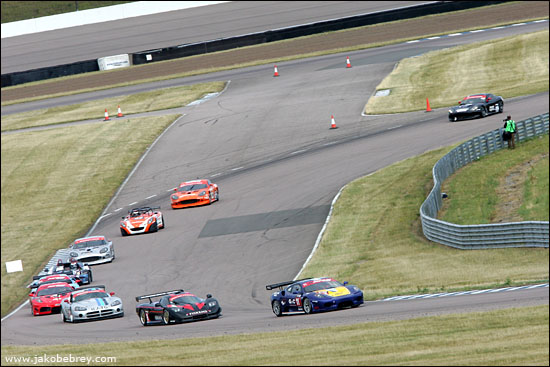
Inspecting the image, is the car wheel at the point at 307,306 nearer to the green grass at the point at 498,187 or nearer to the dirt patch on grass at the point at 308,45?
the green grass at the point at 498,187

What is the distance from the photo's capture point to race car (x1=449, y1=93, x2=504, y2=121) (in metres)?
48.5

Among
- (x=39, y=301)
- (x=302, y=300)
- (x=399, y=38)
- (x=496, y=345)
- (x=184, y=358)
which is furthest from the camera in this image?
(x=399, y=38)

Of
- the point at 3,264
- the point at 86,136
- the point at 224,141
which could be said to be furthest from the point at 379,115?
the point at 3,264

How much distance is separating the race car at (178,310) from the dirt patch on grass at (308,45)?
190 ft

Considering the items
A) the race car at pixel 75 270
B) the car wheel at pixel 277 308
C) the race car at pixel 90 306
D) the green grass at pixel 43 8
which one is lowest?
the race car at pixel 75 270

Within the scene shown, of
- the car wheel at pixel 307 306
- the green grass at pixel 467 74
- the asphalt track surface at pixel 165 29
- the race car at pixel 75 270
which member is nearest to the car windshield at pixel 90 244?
the race car at pixel 75 270

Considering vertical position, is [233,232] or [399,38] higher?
[399,38]

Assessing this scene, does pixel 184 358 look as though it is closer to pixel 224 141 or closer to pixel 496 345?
pixel 496 345

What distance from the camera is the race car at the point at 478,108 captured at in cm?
4850

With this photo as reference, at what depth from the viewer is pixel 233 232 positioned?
3575 cm

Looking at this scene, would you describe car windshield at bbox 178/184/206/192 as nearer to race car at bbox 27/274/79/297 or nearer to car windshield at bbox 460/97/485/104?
race car at bbox 27/274/79/297

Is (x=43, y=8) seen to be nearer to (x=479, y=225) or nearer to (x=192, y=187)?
(x=192, y=187)

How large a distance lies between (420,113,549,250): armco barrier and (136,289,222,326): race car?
9.31 meters

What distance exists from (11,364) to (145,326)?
727 cm
